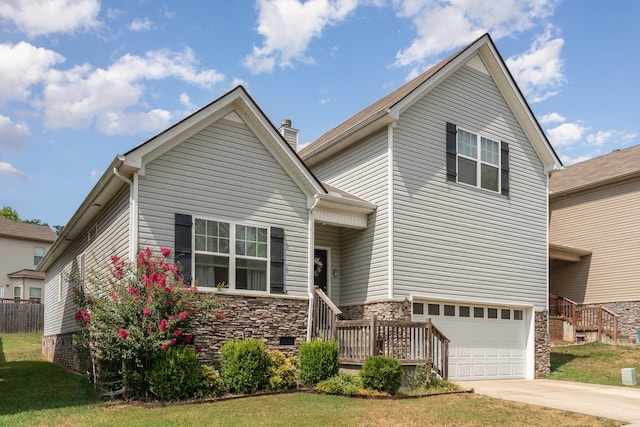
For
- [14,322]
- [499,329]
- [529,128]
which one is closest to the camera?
[499,329]

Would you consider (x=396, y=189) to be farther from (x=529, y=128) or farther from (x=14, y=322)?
(x=14, y=322)

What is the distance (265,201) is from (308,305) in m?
2.67

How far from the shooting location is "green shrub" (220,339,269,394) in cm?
1231

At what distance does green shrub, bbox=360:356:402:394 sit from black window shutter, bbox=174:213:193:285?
410 cm

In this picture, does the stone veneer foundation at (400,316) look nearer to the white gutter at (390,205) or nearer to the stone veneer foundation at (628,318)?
the white gutter at (390,205)

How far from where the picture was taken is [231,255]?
45.7ft

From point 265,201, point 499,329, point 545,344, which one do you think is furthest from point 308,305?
point 545,344

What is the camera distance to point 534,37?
53.4 ft

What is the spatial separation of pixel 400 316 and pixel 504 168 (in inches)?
244

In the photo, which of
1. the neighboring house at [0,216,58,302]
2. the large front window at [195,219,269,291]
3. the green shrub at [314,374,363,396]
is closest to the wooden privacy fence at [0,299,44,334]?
the neighboring house at [0,216,58,302]

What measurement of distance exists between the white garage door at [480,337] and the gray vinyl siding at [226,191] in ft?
12.9

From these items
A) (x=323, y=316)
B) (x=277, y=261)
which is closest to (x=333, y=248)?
(x=323, y=316)

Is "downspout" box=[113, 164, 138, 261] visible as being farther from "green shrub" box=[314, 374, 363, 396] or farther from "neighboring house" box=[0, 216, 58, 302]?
"neighboring house" box=[0, 216, 58, 302]

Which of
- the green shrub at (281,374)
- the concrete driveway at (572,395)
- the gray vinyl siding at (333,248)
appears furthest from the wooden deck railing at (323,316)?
the concrete driveway at (572,395)
